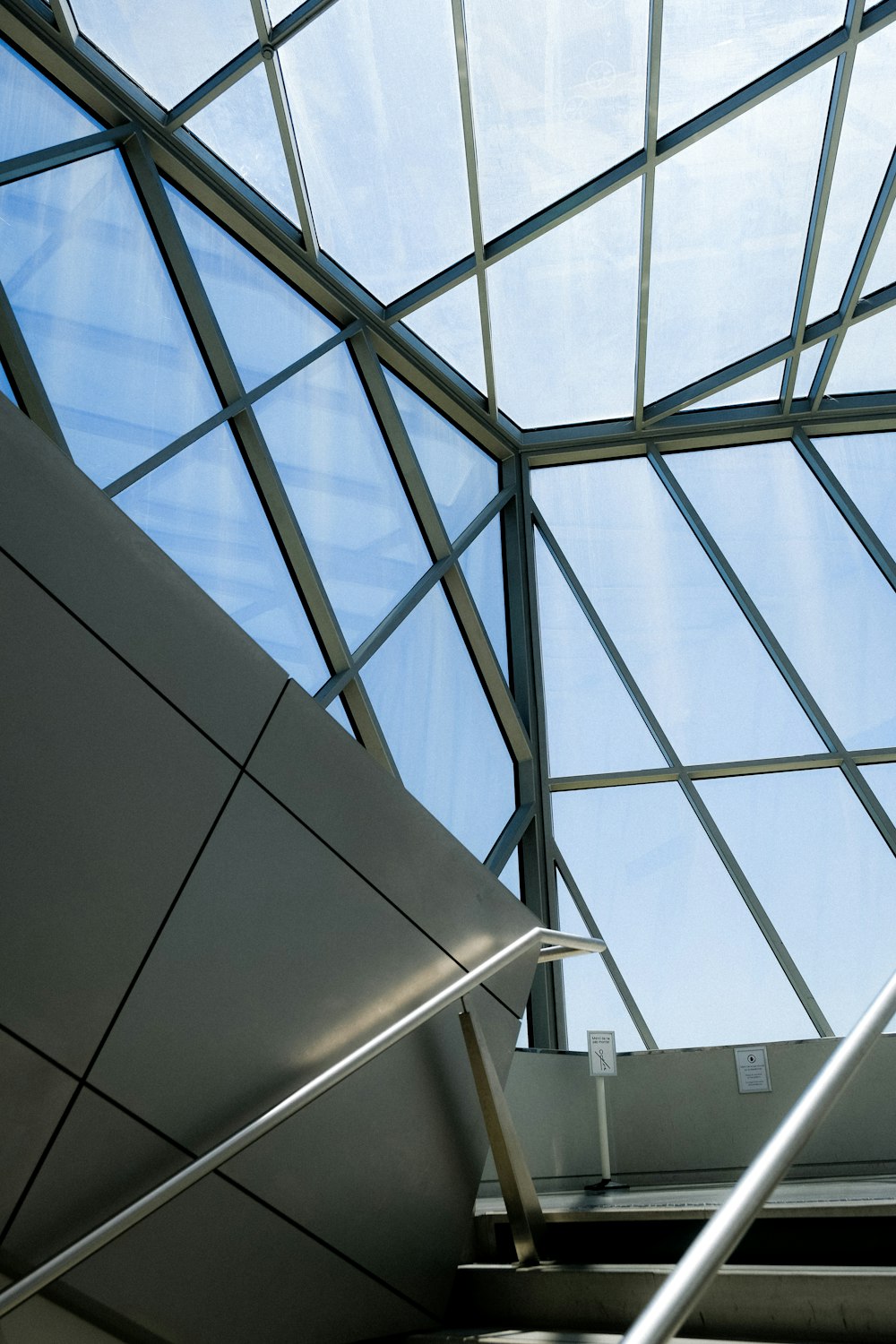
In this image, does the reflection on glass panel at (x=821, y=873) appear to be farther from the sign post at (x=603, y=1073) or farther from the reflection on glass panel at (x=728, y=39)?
the reflection on glass panel at (x=728, y=39)

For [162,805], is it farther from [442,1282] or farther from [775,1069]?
[775,1069]

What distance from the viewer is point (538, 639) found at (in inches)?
675

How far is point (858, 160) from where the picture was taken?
46.2 ft

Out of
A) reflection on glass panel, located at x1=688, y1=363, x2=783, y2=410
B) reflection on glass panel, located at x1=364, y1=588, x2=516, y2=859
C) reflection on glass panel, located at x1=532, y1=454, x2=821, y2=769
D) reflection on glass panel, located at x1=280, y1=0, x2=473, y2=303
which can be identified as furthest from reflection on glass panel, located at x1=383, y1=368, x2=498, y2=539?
reflection on glass panel, located at x1=688, y1=363, x2=783, y2=410

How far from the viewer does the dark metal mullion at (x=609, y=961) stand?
Result: 14.0 metres

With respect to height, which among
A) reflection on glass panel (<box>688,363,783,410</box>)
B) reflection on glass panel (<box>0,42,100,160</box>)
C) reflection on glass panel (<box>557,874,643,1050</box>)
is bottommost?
reflection on glass panel (<box>557,874,643,1050</box>)

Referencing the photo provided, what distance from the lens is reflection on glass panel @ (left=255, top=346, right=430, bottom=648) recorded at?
13750mm

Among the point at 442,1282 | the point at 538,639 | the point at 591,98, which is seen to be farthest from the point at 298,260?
the point at 442,1282

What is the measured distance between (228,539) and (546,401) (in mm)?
7135

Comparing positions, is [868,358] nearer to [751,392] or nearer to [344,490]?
[751,392]

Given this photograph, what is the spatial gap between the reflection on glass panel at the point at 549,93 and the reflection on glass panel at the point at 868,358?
5369 millimetres

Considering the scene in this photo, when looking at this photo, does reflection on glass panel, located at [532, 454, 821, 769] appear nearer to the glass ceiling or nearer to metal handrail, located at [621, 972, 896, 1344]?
the glass ceiling

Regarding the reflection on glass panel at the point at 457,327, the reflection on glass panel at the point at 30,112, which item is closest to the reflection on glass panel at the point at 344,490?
the reflection on glass panel at the point at 457,327

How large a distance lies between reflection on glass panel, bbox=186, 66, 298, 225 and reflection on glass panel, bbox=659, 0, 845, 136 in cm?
487
